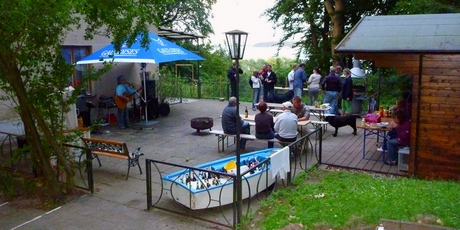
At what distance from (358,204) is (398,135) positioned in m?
2.92

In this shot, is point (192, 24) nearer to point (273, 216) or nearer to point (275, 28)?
point (275, 28)

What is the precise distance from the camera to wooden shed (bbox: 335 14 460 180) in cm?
712

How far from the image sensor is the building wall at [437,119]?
7.13 meters

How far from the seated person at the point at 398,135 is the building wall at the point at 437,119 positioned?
0.44 meters

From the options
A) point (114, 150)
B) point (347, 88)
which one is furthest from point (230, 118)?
point (347, 88)

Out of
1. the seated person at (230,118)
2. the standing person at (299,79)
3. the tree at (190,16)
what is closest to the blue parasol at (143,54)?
the seated person at (230,118)

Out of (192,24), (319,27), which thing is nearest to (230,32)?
(319,27)

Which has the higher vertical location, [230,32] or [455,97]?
[230,32]

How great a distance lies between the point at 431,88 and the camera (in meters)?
7.28

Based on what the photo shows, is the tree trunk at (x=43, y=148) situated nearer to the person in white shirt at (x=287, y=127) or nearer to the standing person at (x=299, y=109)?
the person in white shirt at (x=287, y=127)

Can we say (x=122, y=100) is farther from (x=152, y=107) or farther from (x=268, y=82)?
(x=268, y=82)

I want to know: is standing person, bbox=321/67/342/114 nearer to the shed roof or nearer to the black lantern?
the shed roof

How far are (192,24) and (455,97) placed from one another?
71.7 ft

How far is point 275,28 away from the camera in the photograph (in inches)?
977
